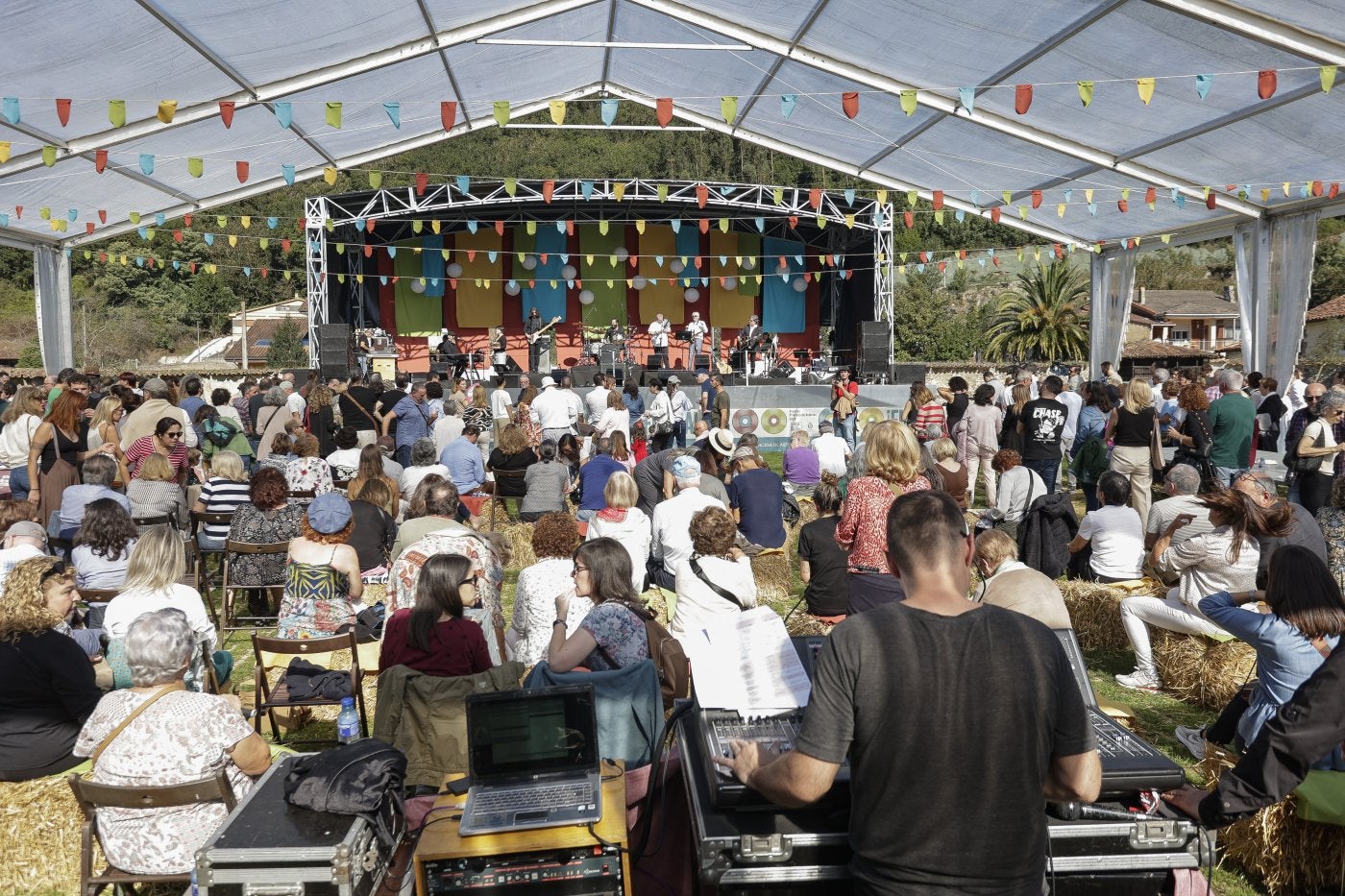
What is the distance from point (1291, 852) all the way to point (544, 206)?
1957cm

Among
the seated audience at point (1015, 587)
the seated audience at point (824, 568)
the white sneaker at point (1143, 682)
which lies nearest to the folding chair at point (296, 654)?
the seated audience at point (824, 568)

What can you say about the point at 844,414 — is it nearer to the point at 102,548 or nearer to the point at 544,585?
the point at 544,585

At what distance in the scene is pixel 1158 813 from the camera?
2100mm

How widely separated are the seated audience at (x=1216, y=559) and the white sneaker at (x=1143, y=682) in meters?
0.29

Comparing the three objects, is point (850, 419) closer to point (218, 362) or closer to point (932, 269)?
point (932, 269)

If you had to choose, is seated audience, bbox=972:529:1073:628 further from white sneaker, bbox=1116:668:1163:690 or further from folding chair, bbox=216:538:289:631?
folding chair, bbox=216:538:289:631

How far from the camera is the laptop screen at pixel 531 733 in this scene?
96.7 inches

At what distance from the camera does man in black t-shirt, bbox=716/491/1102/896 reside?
5.71 feet

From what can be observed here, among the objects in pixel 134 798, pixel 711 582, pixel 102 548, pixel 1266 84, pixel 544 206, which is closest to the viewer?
pixel 134 798

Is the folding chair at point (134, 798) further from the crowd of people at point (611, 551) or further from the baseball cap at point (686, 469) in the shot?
the baseball cap at point (686, 469)

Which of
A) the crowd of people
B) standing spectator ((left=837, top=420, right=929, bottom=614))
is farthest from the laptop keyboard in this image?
standing spectator ((left=837, top=420, right=929, bottom=614))

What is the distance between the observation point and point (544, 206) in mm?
21062

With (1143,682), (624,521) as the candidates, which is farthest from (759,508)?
(1143,682)

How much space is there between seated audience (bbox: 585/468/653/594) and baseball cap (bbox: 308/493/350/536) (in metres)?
1.38
